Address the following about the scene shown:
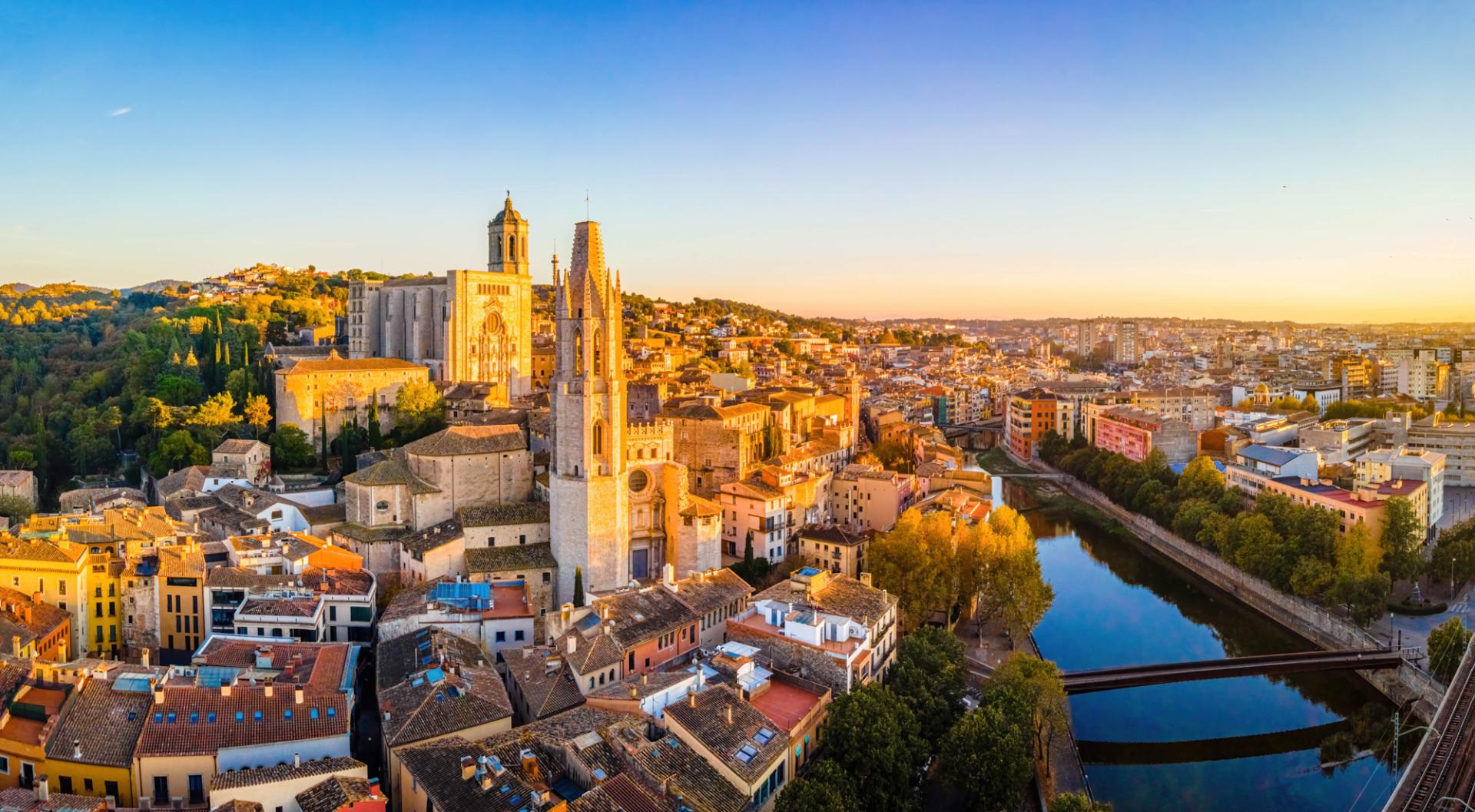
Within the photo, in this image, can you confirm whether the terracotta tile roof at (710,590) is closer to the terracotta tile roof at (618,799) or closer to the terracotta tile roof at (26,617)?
the terracotta tile roof at (618,799)

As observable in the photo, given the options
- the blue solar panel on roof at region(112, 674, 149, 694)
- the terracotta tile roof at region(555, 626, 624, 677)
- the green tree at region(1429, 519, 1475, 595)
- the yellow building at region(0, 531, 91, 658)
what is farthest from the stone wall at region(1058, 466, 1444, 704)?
the yellow building at region(0, 531, 91, 658)

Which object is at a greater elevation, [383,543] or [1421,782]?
[383,543]

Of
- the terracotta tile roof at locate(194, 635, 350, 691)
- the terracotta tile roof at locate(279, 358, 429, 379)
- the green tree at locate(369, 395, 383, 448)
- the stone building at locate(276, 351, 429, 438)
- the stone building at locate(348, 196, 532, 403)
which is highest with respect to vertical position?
the stone building at locate(348, 196, 532, 403)

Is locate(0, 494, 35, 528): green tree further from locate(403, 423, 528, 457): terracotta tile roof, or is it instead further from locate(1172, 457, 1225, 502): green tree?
locate(1172, 457, 1225, 502): green tree

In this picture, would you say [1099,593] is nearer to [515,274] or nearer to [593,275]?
[593,275]

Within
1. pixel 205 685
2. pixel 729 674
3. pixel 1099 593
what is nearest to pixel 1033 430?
pixel 1099 593

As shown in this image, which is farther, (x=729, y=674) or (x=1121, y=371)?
(x=1121, y=371)
